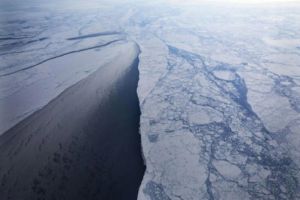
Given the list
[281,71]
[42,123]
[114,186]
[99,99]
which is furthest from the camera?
[281,71]

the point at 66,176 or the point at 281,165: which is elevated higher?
→ the point at 281,165

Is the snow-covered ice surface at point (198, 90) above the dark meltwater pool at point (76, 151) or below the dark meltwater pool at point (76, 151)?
above

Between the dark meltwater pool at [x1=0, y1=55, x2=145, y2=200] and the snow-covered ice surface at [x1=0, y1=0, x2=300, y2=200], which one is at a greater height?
the snow-covered ice surface at [x1=0, y1=0, x2=300, y2=200]

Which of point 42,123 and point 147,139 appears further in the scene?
point 42,123

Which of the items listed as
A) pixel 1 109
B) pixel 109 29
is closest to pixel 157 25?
pixel 109 29

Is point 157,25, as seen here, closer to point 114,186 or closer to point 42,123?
point 42,123

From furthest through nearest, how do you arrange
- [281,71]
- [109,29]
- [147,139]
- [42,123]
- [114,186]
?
[109,29] → [281,71] → [42,123] → [147,139] → [114,186]
